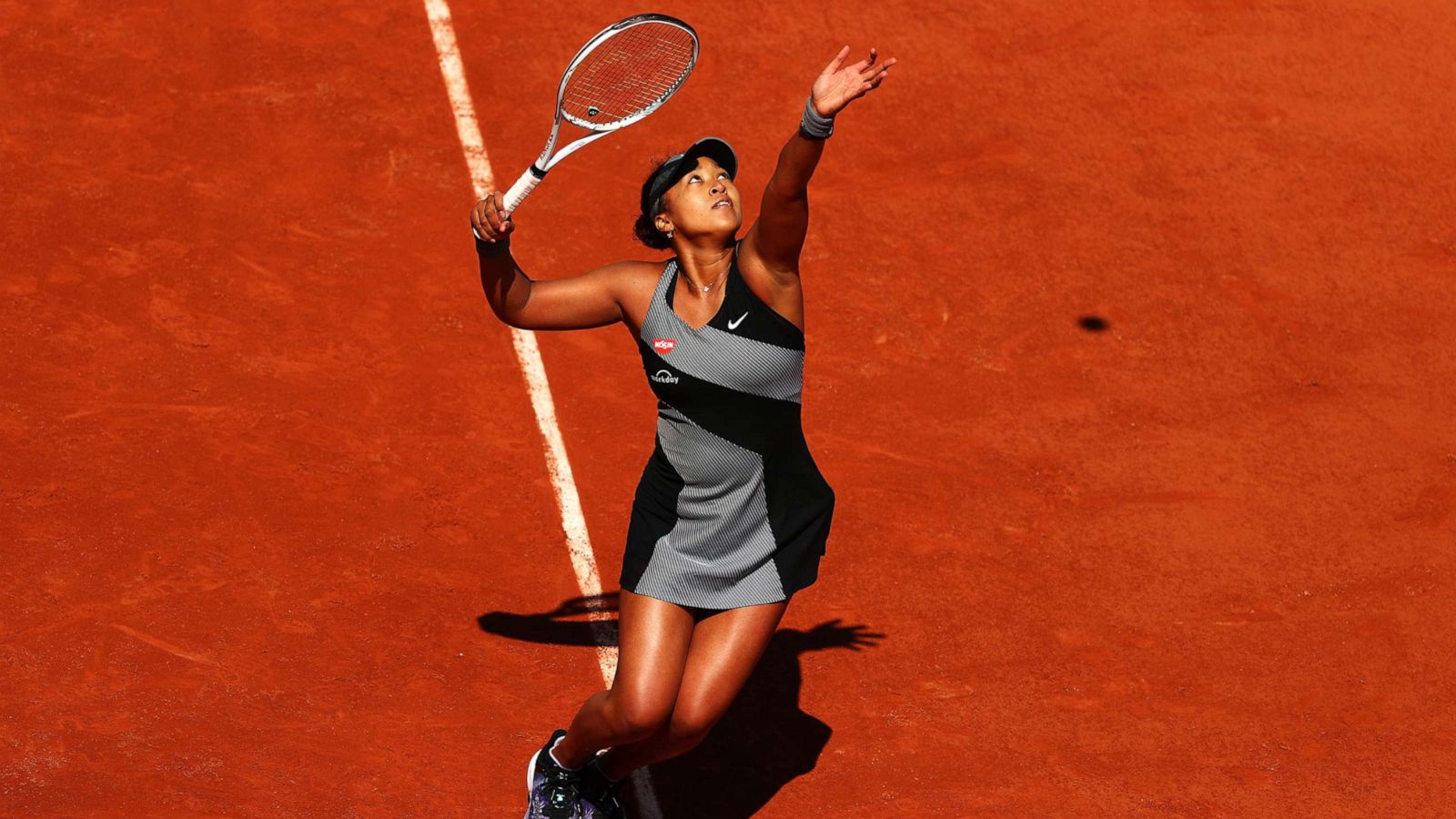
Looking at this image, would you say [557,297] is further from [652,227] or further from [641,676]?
[641,676]

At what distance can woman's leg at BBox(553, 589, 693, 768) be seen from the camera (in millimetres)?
6590

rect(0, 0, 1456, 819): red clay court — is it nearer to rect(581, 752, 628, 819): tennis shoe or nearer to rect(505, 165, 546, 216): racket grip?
rect(581, 752, 628, 819): tennis shoe

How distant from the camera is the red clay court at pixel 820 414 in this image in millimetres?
7652

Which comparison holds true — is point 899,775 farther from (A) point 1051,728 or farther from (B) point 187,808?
(B) point 187,808

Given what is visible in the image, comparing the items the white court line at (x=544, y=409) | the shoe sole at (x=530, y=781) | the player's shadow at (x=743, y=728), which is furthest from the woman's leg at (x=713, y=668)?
the white court line at (x=544, y=409)

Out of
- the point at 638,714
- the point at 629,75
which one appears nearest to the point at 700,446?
the point at 638,714

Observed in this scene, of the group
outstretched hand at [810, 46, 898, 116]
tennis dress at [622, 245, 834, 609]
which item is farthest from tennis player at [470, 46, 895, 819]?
outstretched hand at [810, 46, 898, 116]

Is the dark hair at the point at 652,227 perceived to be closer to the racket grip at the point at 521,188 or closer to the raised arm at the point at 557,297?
the raised arm at the point at 557,297

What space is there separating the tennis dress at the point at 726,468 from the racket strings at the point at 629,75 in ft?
3.03

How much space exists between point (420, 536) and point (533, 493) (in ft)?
2.07

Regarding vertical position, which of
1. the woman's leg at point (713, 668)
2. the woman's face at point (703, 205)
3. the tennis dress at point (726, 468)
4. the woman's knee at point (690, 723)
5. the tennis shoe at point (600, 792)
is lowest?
the tennis shoe at point (600, 792)

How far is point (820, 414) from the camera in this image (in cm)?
941

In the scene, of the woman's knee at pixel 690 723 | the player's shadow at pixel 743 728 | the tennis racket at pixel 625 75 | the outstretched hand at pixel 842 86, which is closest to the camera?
the outstretched hand at pixel 842 86

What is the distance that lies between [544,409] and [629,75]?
94.8 inches
